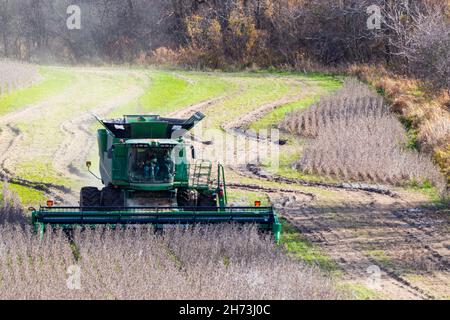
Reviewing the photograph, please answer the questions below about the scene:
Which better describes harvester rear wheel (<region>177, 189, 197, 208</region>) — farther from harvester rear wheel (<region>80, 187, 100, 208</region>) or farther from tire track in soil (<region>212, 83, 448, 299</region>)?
tire track in soil (<region>212, 83, 448, 299</region>)

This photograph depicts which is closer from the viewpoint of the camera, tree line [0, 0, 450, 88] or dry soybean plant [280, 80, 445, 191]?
dry soybean plant [280, 80, 445, 191]

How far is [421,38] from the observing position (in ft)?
108

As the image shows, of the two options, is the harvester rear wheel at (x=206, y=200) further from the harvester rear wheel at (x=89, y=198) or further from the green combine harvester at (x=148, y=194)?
the harvester rear wheel at (x=89, y=198)

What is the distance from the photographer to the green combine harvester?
16.0 meters

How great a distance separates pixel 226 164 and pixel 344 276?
11575 mm

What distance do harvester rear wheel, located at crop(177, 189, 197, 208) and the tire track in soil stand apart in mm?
2313

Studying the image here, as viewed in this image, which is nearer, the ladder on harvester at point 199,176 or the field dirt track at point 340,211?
the field dirt track at point 340,211

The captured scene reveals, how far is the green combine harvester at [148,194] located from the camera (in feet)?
52.6

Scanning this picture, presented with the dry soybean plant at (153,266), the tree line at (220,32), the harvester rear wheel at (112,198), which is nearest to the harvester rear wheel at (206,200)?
the dry soybean plant at (153,266)

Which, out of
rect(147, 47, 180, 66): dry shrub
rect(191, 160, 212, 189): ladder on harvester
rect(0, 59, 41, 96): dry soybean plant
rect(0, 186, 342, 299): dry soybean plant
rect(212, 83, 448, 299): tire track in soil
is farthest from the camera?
rect(147, 47, 180, 66): dry shrub

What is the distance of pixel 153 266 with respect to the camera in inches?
551

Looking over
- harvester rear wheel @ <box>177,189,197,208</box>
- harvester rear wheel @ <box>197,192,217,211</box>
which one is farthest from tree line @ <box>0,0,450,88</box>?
harvester rear wheel @ <box>177,189,197,208</box>

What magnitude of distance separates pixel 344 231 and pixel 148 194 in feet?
13.0
